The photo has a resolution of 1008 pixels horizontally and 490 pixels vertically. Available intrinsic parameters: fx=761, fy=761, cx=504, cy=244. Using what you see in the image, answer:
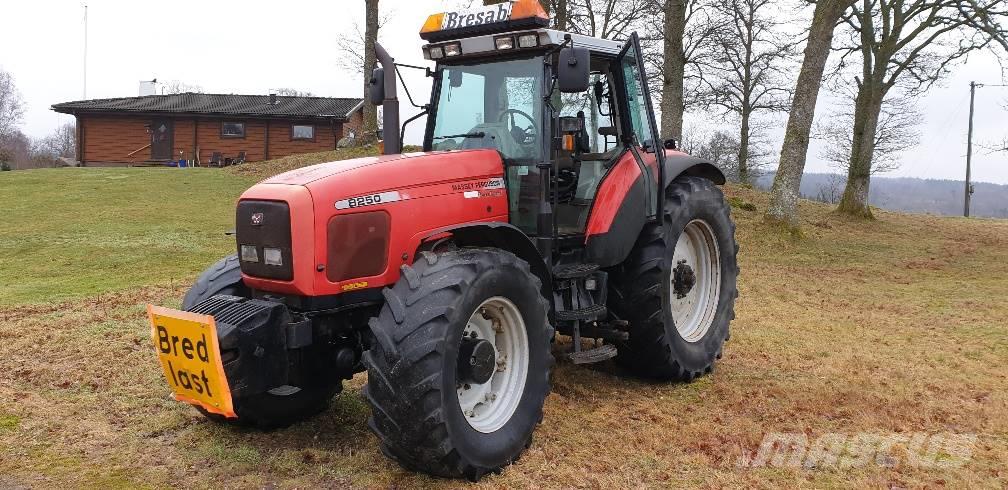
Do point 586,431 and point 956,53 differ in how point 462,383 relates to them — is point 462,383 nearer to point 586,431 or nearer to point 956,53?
point 586,431

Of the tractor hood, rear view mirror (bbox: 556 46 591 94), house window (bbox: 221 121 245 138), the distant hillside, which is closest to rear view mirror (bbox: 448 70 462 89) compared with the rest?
the tractor hood

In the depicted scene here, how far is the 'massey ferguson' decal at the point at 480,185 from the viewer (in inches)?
169

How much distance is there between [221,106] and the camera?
107 ft

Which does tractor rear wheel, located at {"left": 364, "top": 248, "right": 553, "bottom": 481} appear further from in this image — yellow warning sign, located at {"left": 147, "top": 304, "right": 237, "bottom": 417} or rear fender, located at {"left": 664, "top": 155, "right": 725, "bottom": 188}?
rear fender, located at {"left": 664, "top": 155, "right": 725, "bottom": 188}

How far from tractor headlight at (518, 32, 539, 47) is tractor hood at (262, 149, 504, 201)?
784mm

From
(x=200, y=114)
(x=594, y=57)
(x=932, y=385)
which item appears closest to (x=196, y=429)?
(x=594, y=57)

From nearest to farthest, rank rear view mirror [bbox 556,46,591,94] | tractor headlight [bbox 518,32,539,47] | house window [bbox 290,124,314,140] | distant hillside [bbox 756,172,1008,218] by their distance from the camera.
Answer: rear view mirror [bbox 556,46,591,94], tractor headlight [bbox 518,32,539,47], house window [bbox 290,124,314,140], distant hillside [bbox 756,172,1008,218]

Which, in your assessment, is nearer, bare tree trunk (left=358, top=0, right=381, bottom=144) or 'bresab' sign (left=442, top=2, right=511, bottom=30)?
'bresab' sign (left=442, top=2, right=511, bottom=30)

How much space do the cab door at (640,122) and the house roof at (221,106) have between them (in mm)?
26716

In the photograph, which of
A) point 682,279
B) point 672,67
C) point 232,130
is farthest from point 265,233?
point 232,130

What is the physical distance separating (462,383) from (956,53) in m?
21.0

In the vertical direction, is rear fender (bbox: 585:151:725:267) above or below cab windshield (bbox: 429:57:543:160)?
below

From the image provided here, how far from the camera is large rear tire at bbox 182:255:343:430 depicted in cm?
416

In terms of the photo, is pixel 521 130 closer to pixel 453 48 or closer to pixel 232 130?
pixel 453 48
